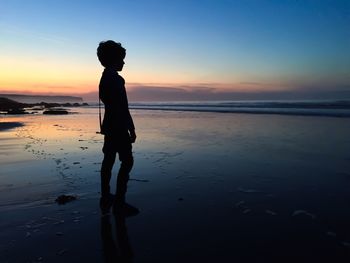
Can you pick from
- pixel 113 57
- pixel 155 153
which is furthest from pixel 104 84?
pixel 155 153

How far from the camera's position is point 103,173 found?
16.2 ft

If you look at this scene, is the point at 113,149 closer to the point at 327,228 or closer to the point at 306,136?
the point at 327,228

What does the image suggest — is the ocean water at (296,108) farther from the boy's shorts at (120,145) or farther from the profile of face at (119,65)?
the boy's shorts at (120,145)

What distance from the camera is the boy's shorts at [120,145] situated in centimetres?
487

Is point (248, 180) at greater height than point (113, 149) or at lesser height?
lesser

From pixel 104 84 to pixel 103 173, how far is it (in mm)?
1315

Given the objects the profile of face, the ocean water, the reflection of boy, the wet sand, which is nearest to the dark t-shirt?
the reflection of boy

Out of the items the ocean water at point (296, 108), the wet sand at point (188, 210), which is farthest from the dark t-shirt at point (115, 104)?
the ocean water at point (296, 108)

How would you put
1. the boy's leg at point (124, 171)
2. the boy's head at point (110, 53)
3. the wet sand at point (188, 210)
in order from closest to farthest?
the wet sand at point (188, 210), the boy's leg at point (124, 171), the boy's head at point (110, 53)

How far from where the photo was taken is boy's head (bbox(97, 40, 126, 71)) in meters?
4.97

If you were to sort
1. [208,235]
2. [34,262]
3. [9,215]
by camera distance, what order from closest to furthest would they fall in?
[34,262], [208,235], [9,215]

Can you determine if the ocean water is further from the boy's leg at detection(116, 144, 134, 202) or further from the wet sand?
the boy's leg at detection(116, 144, 134, 202)

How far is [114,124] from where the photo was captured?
15.9 feet

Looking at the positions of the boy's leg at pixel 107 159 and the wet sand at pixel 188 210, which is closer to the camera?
the wet sand at pixel 188 210
